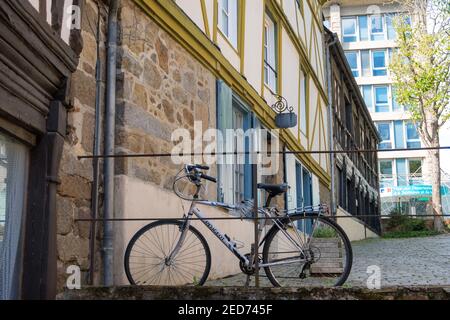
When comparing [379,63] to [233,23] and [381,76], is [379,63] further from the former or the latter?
[233,23]

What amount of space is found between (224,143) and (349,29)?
34.3 m

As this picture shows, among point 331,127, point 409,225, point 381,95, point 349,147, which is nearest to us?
point 331,127

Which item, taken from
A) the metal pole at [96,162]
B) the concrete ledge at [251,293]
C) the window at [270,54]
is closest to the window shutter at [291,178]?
the window at [270,54]

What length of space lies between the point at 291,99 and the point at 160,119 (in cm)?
661

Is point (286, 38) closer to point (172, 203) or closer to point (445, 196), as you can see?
point (172, 203)

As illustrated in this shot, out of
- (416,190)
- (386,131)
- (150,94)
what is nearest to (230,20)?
(150,94)

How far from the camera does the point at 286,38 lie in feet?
38.6

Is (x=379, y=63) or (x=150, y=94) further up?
(x=379, y=63)

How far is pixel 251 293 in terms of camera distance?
12.7 feet

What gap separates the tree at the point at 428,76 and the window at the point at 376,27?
16410mm

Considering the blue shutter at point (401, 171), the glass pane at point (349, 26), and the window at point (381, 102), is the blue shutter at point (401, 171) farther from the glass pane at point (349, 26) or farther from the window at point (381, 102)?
the glass pane at point (349, 26)

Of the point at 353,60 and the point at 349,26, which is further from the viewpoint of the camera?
the point at 353,60

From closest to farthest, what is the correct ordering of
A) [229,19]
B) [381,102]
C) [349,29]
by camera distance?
[229,19] → [349,29] → [381,102]

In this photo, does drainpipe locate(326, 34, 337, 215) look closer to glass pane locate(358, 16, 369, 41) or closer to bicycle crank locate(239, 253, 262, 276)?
bicycle crank locate(239, 253, 262, 276)
